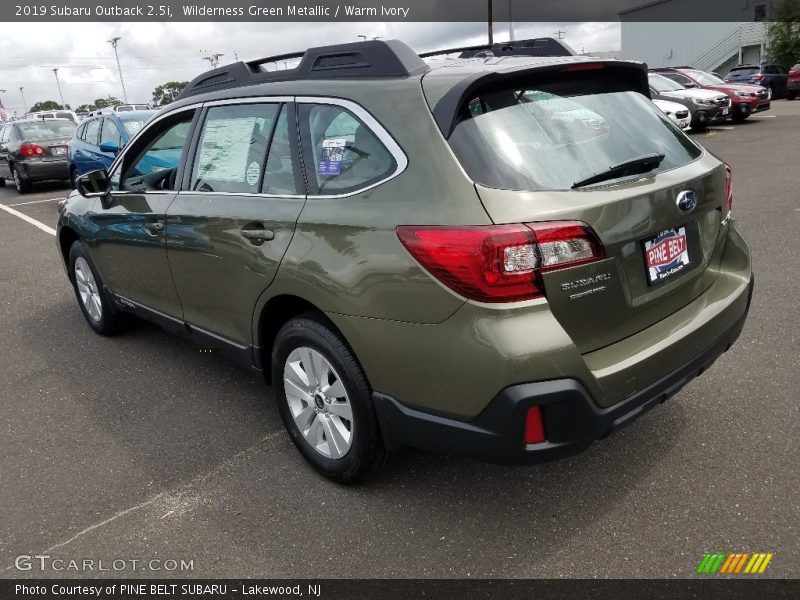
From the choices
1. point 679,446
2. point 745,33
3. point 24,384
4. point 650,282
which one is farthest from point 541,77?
point 745,33

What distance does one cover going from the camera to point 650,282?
2506 millimetres

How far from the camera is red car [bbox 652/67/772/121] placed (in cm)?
1861

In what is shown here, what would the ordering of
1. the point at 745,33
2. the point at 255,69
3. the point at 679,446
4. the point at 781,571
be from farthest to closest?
the point at 745,33 → the point at 255,69 → the point at 679,446 → the point at 781,571

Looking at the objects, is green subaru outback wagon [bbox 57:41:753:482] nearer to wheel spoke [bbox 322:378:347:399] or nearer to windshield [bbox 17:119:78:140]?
wheel spoke [bbox 322:378:347:399]

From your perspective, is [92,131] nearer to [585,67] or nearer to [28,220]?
[28,220]

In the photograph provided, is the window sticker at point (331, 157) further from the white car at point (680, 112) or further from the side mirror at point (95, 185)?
the white car at point (680, 112)

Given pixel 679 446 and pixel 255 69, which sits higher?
pixel 255 69

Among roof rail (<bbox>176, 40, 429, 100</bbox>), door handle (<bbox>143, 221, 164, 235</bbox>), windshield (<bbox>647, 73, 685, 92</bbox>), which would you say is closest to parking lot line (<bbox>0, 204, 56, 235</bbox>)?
door handle (<bbox>143, 221, 164, 235</bbox>)

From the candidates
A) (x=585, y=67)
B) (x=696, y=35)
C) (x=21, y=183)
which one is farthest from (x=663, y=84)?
(x=696, y=35)

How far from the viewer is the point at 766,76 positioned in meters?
28.7

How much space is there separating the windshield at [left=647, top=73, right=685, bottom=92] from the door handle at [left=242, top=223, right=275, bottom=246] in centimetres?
1684

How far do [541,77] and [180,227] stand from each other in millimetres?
2000
